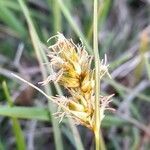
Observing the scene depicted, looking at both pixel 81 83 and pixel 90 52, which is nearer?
pixel 81 83

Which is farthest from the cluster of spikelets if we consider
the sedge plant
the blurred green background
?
the blurred green background

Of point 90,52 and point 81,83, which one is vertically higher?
point 90,52

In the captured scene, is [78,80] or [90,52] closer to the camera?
[78,80]

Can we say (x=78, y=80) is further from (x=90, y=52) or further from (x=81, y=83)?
(x=90, y=52)

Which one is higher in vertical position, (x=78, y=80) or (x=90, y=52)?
(x=90, y=52)

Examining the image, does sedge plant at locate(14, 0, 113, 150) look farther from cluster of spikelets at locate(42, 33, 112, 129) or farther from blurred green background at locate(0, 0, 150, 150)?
blurred green background at locate(0, 0, 150, 150)

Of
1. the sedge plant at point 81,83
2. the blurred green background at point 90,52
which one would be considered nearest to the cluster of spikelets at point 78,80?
the sedge plant at point 81,83

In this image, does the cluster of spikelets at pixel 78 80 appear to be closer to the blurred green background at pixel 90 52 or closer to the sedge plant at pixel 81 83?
the sedge plant at pixel 81 83

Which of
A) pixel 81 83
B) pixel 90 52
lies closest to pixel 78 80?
pixel 81 83
